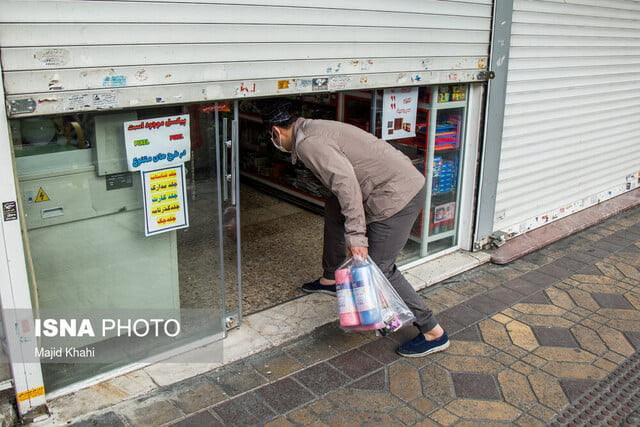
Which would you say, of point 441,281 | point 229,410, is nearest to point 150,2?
point 229,410

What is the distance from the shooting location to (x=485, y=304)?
5020 mm

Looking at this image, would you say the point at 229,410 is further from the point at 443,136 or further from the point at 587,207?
the point at 587,207

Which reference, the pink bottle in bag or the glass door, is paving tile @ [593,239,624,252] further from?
the glass door

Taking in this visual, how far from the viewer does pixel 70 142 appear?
3371mm

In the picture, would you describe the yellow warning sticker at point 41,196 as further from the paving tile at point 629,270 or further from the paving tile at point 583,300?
the paving tile at point 629,270

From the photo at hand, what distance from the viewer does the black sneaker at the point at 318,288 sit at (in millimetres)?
4969

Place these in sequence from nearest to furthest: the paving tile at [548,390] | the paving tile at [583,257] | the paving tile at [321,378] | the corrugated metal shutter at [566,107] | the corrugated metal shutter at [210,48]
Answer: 1. the corrugated metal shutter at [210,48]
2. the paving tile at [548,390]
3. the paving tile at [321,378]
4. the corrugated metal shutter at [566,107]
5. the paving tile at [583,257]

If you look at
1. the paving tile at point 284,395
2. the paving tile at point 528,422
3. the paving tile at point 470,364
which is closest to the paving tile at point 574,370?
the paving tile at point 470,364

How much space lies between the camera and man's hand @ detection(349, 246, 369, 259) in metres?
3.79

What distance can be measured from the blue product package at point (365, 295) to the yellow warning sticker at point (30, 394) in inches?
75.3

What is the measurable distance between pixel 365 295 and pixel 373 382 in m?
0.59

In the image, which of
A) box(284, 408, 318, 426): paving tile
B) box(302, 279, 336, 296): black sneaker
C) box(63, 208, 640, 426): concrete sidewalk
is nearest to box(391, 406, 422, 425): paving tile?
box(63, 208, 640, 426): concrete sidewalk

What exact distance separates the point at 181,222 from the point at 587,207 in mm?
5613

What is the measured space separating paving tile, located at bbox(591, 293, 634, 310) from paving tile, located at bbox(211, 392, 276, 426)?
3137 mm
